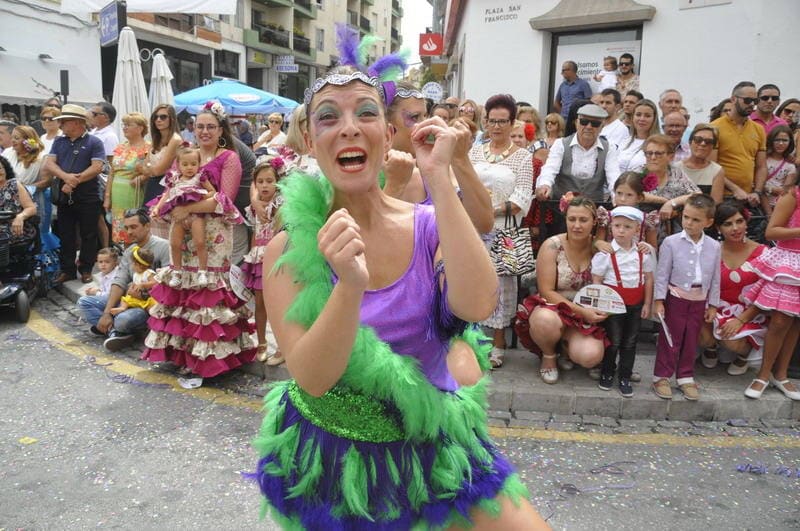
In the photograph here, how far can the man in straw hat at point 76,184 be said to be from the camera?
729cm

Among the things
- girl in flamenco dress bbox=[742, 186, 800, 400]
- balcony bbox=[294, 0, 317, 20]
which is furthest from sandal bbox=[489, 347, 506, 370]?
balcony bbox=[294, 0, 317, 20]

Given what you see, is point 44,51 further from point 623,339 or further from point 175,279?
point 623,339

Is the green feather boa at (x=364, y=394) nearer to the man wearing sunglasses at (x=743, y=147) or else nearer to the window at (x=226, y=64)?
the man wearing sunglasses at (x=743, y=147)

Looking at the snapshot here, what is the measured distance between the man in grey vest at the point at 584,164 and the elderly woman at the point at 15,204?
17.1ft

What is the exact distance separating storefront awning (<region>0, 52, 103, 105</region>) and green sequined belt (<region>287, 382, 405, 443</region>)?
20.7 m

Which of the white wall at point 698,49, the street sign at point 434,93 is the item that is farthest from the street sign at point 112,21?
the white wall at point 698,49

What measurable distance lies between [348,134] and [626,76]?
345 inches

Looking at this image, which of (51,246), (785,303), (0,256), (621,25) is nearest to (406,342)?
(785,303)

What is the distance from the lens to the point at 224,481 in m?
Result: 3.37

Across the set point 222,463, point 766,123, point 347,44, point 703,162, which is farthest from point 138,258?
point 766,123

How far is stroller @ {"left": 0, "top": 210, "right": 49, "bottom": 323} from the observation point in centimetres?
612

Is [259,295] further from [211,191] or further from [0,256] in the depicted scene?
[0,256]

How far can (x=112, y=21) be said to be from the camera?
33.9 feet

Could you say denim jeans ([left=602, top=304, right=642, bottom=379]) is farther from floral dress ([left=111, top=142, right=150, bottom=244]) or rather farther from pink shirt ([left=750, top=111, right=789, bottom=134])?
floral dress ([left=111, top=142, right=150, bottom=244])
